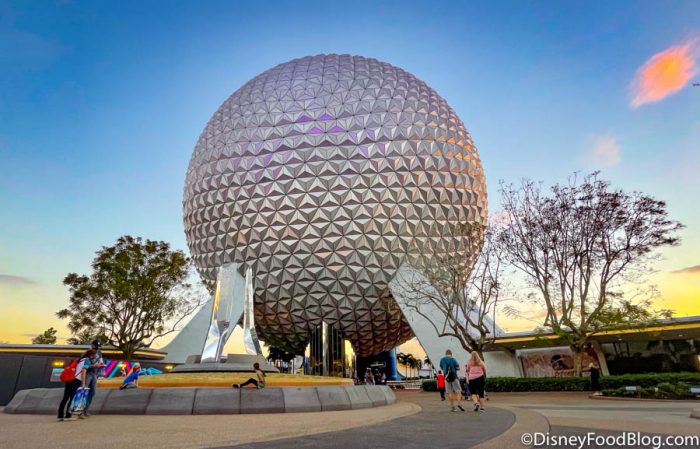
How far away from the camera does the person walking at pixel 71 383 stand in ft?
24.7

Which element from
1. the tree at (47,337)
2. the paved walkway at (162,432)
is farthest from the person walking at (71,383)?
the tree at (47,337)

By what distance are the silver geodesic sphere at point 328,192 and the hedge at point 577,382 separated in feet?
21.6

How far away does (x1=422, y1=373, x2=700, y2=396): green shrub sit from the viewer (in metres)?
14.0

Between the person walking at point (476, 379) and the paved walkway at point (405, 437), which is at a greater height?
the person walking at point (476, 379)

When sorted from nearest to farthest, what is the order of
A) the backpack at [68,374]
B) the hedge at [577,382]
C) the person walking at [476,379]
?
the backpack at [68,374], the person walking at [476,379], the hedge at [577,382]

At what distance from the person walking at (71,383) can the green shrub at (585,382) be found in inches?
581

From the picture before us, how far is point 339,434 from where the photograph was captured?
549 centimetres

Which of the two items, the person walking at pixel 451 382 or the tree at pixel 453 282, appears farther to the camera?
the tree at pixel 453 282

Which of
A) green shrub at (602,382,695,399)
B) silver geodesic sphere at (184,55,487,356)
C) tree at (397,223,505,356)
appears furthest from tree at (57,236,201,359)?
green shrub at (602,382,695,399)

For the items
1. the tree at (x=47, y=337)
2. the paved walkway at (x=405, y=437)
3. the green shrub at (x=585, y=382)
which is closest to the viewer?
the paved walkway at (x=405, y=437)

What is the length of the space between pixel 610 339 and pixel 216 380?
21270 mm

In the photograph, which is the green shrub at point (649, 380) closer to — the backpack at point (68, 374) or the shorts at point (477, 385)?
the shorts at point (477, 385)

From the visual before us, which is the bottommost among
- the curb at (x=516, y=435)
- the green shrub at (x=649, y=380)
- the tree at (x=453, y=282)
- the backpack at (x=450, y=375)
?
the curb at (x=516, y=435)

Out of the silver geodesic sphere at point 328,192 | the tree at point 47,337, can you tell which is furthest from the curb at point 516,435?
the tree at point 47,337
